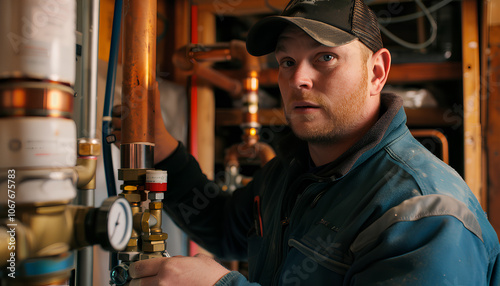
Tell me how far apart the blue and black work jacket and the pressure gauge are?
239 millimetres

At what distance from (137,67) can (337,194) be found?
0.47m

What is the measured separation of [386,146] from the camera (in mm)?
827

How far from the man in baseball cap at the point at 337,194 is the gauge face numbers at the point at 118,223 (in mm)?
143

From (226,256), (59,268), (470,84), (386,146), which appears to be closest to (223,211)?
(226,256)

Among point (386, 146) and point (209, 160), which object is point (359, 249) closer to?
point (386, 146)

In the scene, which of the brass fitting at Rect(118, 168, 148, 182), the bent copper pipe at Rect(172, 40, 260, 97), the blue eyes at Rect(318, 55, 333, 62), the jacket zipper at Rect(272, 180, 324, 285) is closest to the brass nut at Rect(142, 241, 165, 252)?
the brass fitting at Rect(118, 168, 148, 182)

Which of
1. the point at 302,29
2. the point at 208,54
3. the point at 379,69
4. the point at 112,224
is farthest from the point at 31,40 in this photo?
the point at 208,54

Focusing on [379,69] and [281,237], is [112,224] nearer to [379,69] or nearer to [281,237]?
[281,237]

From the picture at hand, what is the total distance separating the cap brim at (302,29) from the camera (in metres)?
0.81

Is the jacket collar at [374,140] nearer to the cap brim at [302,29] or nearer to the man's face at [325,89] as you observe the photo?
the man's face at [325,89]

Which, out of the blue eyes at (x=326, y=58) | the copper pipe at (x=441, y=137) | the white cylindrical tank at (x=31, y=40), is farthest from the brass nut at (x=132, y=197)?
the copper pipe at (x=441, y=137)

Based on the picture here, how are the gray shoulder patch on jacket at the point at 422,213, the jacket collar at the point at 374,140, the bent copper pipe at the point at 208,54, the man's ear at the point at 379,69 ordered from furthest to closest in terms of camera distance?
the bent copper pipe at the point at 208,54
the man's ear at the point at 379,69
the jacket collar at the point at 374,140
the gray shoulder patch on jacket at the point at 422,213

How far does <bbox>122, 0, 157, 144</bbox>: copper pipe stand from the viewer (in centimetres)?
68

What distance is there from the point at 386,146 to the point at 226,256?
637mm
